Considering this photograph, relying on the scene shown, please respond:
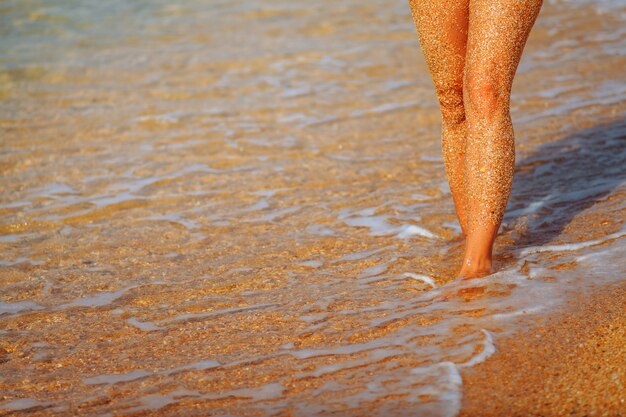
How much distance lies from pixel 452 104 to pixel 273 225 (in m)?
1.16

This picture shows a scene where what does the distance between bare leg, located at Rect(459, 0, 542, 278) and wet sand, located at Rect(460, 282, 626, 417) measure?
0.45 m

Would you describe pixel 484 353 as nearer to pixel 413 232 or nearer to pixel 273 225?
pixel 413 232

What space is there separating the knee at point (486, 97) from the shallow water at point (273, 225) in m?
0.64

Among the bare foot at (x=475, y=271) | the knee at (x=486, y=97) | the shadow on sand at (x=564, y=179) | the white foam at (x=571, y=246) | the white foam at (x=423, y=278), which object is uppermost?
the knee at (x=486, y=97)

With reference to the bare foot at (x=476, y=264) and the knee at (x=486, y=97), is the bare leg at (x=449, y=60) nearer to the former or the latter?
the knee at (x=486, y=97)

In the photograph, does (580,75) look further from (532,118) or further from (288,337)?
(288,337)

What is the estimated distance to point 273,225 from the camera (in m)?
4.09

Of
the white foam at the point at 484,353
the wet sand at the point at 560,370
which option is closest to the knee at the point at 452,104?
the wet sand at the point at 560,370

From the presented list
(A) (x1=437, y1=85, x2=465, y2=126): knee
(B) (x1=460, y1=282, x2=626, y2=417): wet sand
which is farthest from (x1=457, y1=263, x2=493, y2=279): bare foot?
(A) (x1=437, y1=85, x2=465, y2=126): knee

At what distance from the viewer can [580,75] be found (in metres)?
6.56

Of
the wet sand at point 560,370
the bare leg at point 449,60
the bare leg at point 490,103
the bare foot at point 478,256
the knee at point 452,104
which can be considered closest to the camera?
the wet sand at point 560,370

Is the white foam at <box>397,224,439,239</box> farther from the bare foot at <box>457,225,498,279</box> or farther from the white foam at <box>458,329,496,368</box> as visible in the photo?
the white foam at <box>458,329,496,368</box>

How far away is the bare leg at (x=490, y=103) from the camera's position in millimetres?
2898

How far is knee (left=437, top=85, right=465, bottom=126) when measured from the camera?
11.0ft
